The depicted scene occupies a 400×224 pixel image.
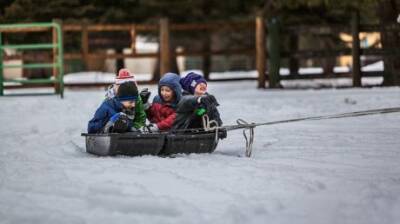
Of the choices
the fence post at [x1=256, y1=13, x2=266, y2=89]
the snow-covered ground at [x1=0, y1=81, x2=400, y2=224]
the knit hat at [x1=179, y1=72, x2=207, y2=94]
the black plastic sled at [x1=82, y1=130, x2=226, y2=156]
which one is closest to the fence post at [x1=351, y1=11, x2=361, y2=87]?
the fence post at [x1=256, y1=13, x2=266, y2=89]

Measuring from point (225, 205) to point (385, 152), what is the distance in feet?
8.63

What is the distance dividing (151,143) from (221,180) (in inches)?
49.4

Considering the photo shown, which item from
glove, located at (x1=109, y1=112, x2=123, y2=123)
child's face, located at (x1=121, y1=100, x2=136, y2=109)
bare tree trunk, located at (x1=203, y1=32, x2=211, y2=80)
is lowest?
glove, located at (x1=109, y1=112, x2=123, y2=123)

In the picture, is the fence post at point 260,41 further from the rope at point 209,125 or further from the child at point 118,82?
the rope at point 209,125

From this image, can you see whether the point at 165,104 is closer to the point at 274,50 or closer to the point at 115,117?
the point at 115,117

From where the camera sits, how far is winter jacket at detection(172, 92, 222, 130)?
607 centimetres

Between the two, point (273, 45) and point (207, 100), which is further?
point (273, 45)

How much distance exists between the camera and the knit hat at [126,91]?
20.2 ft

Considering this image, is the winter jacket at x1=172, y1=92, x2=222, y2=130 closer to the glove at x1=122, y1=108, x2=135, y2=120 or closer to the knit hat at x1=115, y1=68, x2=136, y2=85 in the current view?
the glove at x1=122, y1=108, x2=135, y2=120

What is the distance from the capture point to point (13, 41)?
20.0 m

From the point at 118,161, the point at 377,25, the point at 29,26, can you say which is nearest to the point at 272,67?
the point at 377,25

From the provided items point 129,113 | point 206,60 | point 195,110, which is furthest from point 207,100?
point 206,60

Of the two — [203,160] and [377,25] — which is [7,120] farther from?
[377,25]

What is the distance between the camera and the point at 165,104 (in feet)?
21.4
